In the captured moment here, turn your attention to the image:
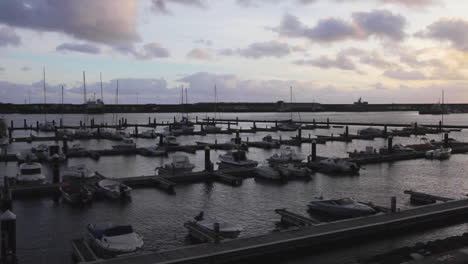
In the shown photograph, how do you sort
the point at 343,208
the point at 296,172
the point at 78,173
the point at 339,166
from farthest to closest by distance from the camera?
1. the point at 339,166
2. the point at 296,172
3. the point at 78,173
4. the point at 343,208

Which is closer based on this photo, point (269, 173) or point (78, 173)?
point (78, 173)

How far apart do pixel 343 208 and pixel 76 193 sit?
1496 cm

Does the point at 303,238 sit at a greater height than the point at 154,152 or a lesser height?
lesser

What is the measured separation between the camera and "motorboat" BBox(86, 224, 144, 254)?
15852mm

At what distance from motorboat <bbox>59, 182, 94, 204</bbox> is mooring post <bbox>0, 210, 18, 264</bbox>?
10505 mm

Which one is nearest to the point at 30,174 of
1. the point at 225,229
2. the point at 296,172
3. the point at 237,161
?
the point at 237,161

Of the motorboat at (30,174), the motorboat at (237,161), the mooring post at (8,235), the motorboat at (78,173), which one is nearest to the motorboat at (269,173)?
the motorboat at (237,161)

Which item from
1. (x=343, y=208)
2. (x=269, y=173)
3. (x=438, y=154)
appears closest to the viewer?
(x=343, y=208)

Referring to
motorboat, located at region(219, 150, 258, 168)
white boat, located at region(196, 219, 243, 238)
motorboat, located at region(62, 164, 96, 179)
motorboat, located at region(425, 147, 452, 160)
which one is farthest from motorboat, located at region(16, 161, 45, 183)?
motorboat, located at region(425, 147, 452, 160)

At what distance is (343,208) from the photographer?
21812mm

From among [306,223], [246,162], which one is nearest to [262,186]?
[246,162]

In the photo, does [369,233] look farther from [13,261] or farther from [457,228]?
[13,261]

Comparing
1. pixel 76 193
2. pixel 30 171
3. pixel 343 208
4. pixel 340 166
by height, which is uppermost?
pixel 30 171

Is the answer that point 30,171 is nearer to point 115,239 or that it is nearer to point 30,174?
point 30,174
